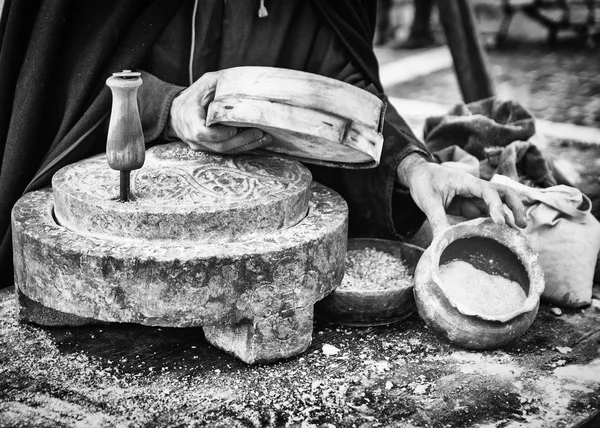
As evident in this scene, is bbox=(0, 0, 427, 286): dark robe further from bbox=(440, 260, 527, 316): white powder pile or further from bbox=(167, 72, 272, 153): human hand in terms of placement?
bbox=(440, 260, 527, 316): white powder pile

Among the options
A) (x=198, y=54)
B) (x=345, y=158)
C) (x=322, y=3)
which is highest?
(x=322, y=3)

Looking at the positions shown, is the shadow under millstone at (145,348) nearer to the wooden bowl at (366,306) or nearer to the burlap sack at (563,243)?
the wooden bowl at (366,306)

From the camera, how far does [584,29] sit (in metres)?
11.0

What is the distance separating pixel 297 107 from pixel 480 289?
980 mm

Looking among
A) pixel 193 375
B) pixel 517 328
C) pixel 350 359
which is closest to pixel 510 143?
pixel 517 328

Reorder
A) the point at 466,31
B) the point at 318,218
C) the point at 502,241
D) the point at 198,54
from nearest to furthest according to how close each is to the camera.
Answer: the point at 318,218 → the point at 502,241 → the point at 198,54 → the point at 466,31

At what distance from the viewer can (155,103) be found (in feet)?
10.5

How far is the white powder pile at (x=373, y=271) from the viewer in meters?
3.15

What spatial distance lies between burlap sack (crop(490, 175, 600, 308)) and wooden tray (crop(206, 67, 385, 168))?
0.96 metres

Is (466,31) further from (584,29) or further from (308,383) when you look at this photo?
(584,29)

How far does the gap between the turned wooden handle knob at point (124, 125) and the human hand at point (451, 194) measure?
118 centimetres

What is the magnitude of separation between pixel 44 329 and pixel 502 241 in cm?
176

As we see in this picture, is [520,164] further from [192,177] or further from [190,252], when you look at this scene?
[190,252]

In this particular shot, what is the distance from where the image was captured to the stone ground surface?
2.54 m
